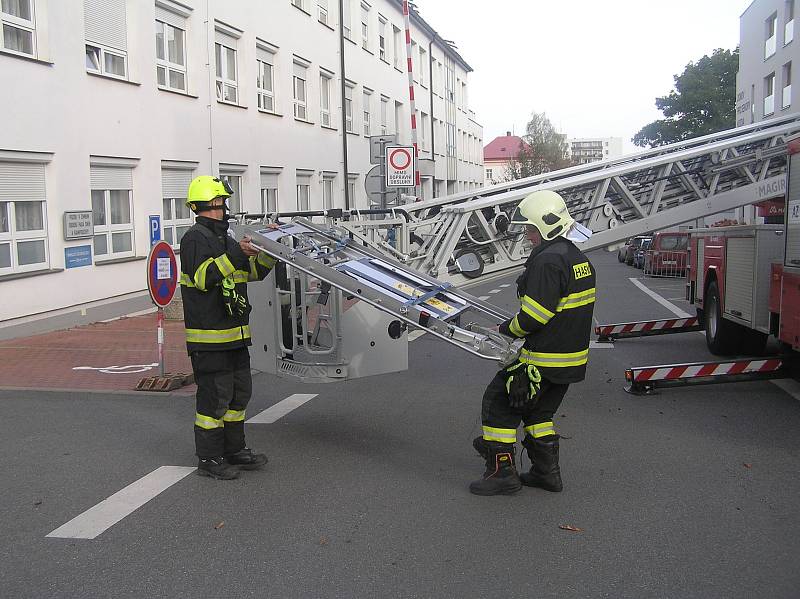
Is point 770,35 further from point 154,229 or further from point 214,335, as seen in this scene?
point 214,335

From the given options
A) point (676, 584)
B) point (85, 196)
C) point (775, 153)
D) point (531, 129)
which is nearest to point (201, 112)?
point (85, 196)

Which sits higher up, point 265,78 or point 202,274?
point 265,78

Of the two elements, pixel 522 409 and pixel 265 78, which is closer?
pixel 522 409

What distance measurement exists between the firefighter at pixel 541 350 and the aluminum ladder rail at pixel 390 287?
0.67 feet

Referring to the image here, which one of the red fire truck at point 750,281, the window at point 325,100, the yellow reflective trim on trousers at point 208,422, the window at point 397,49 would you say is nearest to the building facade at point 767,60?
the window at point 397,49

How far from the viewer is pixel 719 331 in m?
10.5

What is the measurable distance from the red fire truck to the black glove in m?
3.77

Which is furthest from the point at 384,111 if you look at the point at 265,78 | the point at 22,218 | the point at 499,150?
the point at 499,150

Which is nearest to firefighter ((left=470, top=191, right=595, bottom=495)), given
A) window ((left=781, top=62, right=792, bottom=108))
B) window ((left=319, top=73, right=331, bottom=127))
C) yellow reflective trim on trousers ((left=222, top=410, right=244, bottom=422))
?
yellow reflective trim on trousers ((left=222, top=410, right=244, bottom=422))

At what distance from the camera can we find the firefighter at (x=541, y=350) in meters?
5.04

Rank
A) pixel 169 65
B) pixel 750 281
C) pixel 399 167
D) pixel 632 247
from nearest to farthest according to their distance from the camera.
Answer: pixel 750 281 < pixel 399 167 < pixel 169 65 < pixel 632 247

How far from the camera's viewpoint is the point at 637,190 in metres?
10.3

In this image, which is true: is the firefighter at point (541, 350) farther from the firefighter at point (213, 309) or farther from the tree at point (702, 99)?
the tree at point (702, 99)

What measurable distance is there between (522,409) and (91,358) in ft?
23.8
